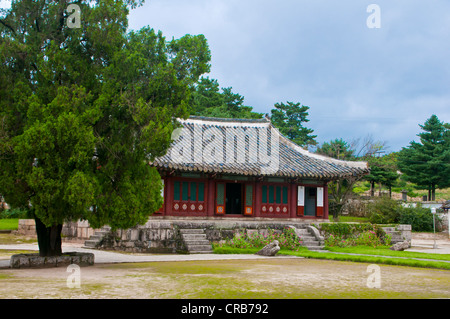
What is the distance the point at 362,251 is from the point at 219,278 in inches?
424

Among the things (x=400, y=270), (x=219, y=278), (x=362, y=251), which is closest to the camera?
(x=219, y=278)

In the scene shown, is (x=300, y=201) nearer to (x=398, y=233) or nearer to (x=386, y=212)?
(x=398, y=233)

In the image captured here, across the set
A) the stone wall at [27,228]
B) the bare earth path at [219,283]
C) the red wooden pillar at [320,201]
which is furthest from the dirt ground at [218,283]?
the stone wall at [27,228]

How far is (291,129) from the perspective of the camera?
52.8 meters

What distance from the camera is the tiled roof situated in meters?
21.9

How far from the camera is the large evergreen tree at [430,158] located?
43375 millimetres

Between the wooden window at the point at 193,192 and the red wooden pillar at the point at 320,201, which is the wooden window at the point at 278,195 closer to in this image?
the red wooden pillar at the point at 320,201

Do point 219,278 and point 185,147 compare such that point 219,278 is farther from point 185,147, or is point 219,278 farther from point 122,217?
point 185,147

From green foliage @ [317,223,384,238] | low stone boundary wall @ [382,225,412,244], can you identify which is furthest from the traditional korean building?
low stone boundary wall @ [382,225,412,244]

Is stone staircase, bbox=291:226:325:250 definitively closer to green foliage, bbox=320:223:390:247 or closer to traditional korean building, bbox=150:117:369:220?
green foliage, bbox=320:223:390:247

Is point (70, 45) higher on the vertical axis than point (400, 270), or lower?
higher

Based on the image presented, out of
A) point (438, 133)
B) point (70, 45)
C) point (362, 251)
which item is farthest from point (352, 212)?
point (70, 45)

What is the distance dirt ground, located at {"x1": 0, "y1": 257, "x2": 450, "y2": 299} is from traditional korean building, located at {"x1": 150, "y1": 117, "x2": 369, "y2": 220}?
9.03 meters

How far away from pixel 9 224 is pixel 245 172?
16.1m
